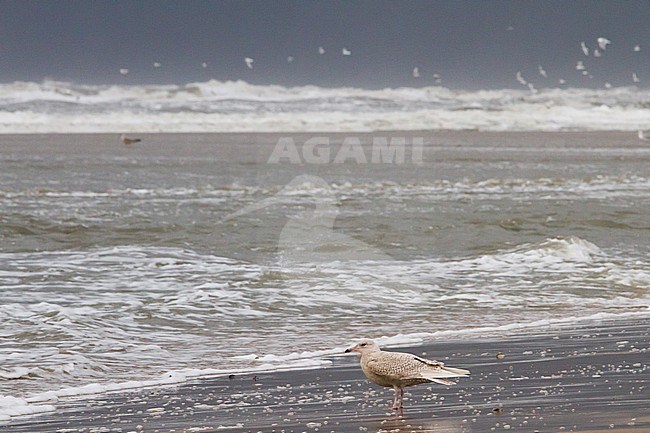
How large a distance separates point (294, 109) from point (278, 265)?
55609 mm

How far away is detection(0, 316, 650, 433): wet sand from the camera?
5.54 m

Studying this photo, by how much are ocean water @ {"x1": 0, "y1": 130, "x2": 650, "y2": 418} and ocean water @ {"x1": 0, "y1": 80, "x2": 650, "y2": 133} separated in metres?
33.6

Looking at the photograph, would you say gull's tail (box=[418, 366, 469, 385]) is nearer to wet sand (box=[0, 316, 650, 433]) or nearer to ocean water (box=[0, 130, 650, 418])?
wet sand (box=[0, 316, 650, 433])

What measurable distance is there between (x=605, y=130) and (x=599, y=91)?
16.1 metres

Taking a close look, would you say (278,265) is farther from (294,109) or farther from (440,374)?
(294,109)

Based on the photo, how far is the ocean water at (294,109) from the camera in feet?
204

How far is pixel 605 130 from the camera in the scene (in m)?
67.2

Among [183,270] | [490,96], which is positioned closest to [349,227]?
[183,270]

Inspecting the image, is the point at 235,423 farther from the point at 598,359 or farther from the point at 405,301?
the point at 405,301

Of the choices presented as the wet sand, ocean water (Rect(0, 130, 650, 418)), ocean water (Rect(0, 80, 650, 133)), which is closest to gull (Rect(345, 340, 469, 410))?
the wet sand

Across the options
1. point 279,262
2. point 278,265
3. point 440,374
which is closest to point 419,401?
point 440,374

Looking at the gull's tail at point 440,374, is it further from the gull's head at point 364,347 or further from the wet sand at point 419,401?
the gull's head at point 364,347

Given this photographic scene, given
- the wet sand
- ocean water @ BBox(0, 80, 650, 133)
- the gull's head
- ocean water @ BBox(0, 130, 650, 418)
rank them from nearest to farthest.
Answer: the wet sand, the gull's head, ocean water @ BBox(0, 130, 650, 418), ocean water @ BBox(0, 80, 650, 133)

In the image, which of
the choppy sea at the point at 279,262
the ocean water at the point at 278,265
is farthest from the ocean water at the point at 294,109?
the ocean water at the point at 278,265
